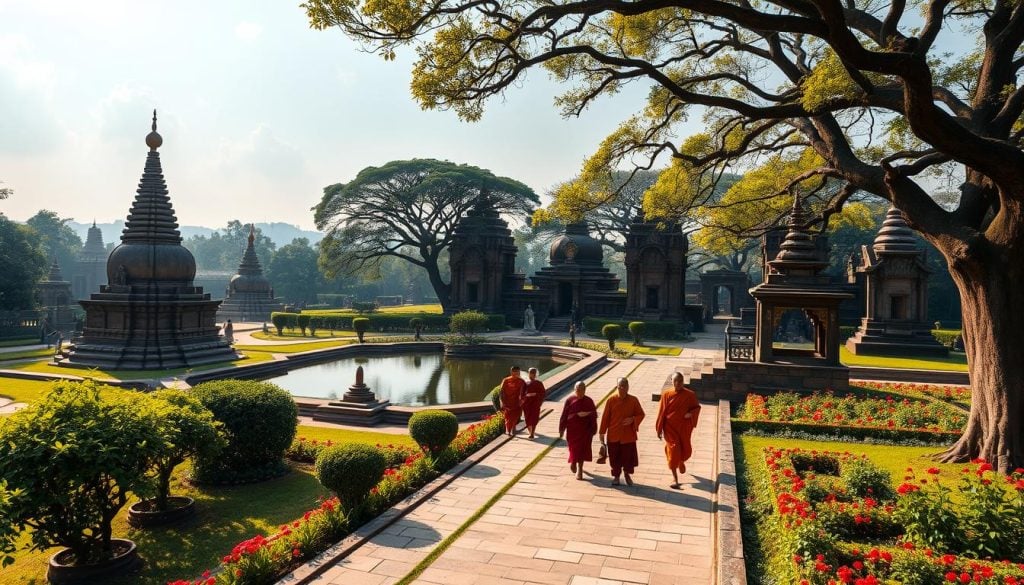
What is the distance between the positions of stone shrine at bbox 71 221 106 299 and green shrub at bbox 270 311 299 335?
54.7 metres

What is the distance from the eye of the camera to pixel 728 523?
734 cm

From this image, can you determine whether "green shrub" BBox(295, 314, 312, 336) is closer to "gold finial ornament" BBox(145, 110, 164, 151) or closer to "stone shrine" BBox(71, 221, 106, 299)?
"gold finial ornament" BBox(145, 110, 164, 151)

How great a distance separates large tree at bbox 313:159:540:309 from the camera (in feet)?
142

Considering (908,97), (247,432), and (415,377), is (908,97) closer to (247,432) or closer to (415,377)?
(247,432)

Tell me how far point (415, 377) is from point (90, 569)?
1631 centimetres

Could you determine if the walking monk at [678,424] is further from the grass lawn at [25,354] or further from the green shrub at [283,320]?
the green shrub at [283,320]

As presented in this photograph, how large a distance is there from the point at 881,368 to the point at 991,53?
1388 centimetres

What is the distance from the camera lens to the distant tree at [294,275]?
70.6 metres

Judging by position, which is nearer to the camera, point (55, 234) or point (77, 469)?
point (77, 469)

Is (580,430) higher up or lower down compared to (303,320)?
lower down

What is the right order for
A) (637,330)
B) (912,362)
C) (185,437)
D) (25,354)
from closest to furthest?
(185,437) < (912,362) < (25,354) < (637,330)

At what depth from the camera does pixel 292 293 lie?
231 ft

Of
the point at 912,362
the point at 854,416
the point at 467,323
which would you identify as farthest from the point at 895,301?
the point at 467,323

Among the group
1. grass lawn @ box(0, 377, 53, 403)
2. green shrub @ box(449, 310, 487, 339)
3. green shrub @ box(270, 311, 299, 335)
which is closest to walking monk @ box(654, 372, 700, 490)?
grass lawn @ box(0, 377, 53, 403)
